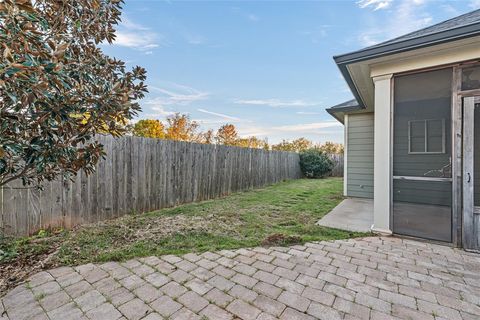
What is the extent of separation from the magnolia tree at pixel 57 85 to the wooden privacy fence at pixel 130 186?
1185mm

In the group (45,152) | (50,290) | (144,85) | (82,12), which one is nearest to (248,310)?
(50,290)

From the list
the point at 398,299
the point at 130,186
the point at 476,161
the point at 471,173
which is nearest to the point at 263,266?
the point at 398,299

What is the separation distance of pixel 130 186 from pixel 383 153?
4.66 m

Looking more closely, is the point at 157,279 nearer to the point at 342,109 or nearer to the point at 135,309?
the point at 135,309

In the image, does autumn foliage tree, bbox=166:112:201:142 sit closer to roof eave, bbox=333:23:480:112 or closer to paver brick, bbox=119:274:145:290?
roof eave, bbox=333:23:480:112

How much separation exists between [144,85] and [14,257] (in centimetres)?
247

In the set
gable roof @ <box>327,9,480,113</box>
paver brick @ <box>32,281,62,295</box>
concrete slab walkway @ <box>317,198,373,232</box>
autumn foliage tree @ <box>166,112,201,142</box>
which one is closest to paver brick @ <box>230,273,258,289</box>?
paver brick @ <box>32,281,62,295</box>

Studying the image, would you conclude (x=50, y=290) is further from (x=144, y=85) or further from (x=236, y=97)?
(x=236, y=97)

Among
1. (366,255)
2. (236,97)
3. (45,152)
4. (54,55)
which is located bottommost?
(366,255)

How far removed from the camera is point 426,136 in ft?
10.8

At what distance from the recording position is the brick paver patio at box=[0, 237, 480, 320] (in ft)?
5.74

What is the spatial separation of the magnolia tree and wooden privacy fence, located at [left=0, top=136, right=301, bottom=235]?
3.89 ft

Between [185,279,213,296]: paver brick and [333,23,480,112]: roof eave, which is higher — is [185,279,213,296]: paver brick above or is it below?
below

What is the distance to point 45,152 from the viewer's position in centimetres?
196
